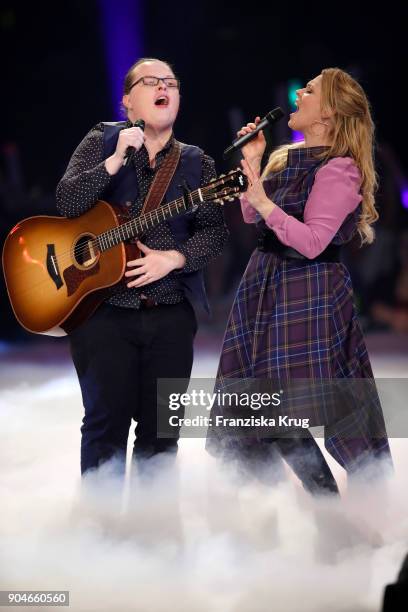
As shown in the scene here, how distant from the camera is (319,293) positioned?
9.53 ft

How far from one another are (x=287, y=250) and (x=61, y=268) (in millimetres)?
871

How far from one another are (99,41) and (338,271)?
559 centimetres

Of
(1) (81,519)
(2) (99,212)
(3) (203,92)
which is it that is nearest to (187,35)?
(3) (203,92)

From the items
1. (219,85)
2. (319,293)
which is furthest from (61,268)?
(219,85)

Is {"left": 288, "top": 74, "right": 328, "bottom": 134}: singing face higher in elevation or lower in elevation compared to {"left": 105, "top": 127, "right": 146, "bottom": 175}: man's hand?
higher

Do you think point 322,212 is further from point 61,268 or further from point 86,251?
point 61,268

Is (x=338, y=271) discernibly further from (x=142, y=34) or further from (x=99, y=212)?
(x=142, y=34)

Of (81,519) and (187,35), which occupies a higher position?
(187,35)

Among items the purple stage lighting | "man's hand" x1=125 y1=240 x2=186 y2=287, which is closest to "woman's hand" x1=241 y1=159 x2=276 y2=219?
"man's hand" x1=125 y1=240 x2=186 y2=287

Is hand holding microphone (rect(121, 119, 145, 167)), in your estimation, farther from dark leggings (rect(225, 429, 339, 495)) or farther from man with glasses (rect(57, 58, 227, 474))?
dark leggings (rect(225, 429, 339, 495))

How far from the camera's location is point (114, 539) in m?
2.81

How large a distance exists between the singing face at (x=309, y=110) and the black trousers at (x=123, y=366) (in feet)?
2.73

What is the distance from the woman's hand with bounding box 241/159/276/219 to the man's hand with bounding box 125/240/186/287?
36 cm

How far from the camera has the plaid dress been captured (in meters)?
Answer: 2.91
